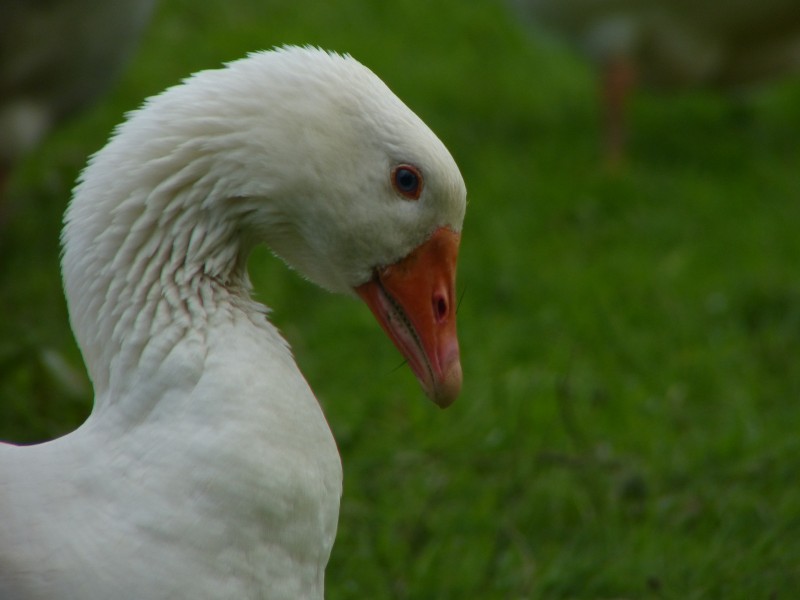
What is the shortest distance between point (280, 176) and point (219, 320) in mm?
308

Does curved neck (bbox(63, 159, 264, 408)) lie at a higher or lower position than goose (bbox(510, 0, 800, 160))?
higher

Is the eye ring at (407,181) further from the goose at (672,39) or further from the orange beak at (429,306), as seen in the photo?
the goose at (672,39)

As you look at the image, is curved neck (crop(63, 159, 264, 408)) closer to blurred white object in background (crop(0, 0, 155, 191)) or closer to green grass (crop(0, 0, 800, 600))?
green grass (crop(0, 0, 800, 600))

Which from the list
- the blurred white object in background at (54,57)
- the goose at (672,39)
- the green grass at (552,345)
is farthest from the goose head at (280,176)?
the goose at (672,39)

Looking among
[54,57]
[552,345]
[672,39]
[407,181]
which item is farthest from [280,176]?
[672,39]

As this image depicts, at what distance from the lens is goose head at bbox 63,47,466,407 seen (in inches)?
93.7

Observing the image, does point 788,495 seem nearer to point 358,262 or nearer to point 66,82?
point 358,262

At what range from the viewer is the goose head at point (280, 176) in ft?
7.80

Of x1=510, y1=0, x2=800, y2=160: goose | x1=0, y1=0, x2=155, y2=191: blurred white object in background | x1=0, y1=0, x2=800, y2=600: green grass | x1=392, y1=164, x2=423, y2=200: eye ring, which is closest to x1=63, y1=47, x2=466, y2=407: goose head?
x1=392, y1=164, x2=423, y2=200: eye ring

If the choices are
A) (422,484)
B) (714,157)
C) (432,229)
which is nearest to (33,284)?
(422,484)

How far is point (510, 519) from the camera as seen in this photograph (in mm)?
3758

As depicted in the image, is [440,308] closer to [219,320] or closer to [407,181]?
[407,181]

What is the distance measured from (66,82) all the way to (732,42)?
393 cm

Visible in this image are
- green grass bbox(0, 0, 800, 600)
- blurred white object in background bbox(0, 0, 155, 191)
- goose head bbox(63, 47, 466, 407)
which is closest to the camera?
goose head bbox(63, 47, 466, 407)
